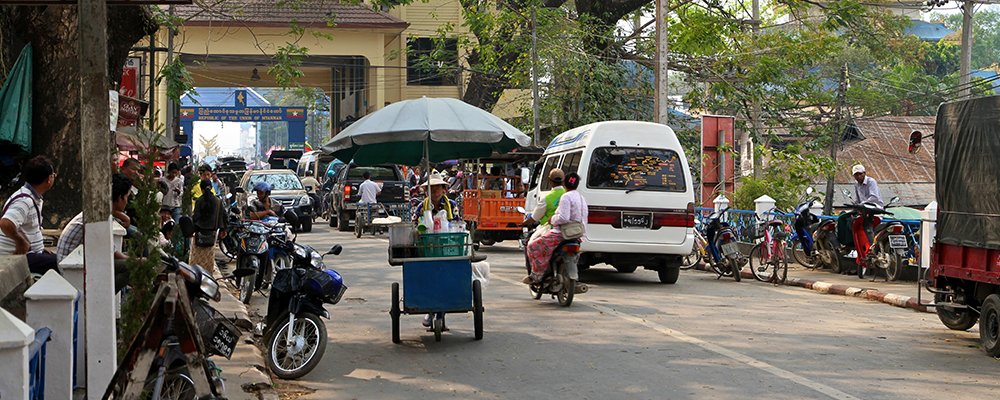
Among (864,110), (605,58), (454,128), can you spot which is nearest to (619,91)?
(605,58)

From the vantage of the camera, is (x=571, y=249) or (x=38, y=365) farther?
(x=571, y=249)

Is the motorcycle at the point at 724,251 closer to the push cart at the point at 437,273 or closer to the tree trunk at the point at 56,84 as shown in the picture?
the push cart at the point at 437,273

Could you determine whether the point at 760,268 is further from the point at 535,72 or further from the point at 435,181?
the point at 535,72

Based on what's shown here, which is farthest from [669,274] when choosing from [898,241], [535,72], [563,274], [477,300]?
[535,72]

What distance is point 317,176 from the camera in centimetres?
4294

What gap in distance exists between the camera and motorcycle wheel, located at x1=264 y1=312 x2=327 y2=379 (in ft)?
29.9

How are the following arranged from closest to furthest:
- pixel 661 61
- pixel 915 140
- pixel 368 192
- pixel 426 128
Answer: pixel 426 128 < pixel 915 140 < pixel 661 61 < pixel 368 192

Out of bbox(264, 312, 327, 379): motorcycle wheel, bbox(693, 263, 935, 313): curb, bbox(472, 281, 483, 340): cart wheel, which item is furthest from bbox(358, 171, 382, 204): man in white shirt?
bbox(264, 312, 327, 379): motorcycle wheel

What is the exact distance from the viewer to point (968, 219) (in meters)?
10.9

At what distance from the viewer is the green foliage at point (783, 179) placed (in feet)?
79.6

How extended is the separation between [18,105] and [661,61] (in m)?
14.8

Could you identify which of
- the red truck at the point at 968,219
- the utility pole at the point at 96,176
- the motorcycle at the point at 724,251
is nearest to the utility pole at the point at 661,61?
the motorcycle at the point at 724,251

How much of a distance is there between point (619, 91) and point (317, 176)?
15.2 meters

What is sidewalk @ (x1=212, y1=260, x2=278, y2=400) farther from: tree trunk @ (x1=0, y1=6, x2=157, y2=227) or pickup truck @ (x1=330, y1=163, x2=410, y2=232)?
pickup truck @ (x1=330, y1=163, x2=410, y2=232)
